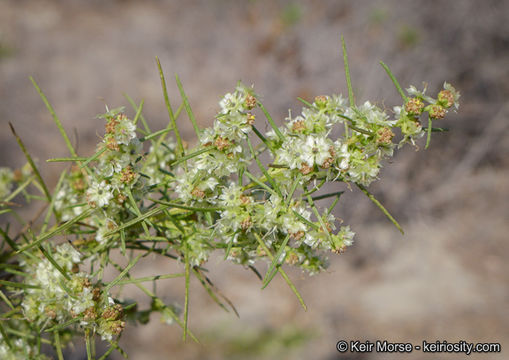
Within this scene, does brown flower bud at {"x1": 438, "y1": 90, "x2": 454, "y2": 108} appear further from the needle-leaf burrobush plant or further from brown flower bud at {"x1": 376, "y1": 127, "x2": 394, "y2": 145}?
brown flower bud at {"x1": 376, "y1": 127, "x2": 394, "y2": 145}

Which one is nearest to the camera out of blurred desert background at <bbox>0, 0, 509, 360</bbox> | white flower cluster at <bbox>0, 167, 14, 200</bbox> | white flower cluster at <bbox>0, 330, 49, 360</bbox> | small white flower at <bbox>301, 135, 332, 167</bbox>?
small white flower at <bbox>301, 135, 332, 167</bbox>

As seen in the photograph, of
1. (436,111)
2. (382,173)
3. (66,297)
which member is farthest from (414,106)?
(382,173)

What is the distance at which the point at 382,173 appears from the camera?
502 centimetres

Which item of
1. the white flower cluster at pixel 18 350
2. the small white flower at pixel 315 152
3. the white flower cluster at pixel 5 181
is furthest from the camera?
the white flower cluster at pixel 5 181

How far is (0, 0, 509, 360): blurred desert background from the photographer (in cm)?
440

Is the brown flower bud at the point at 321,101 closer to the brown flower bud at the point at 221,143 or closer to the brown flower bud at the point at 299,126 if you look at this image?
the brown flower bud at the point at 299,126

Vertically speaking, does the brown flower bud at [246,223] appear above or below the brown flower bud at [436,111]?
below

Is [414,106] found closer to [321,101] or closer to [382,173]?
[321,101]

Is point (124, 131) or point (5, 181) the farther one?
point (5, 181)

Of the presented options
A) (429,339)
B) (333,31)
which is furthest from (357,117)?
(333,31)

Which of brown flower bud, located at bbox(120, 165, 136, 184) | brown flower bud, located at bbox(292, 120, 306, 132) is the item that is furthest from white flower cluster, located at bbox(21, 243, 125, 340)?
brown flower bud, located at bbox(292, 120, 306, 132)

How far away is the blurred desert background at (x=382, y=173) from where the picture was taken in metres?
4.40

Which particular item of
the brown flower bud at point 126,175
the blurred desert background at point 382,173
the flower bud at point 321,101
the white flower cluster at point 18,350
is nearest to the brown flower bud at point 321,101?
the flower bud at point 321,101

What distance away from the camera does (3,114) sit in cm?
595
